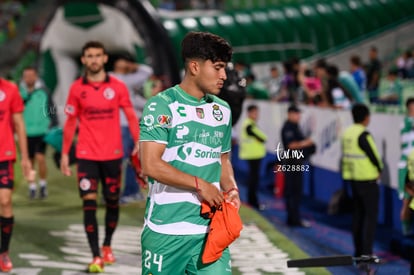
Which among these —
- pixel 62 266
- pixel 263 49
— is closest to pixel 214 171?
pixel 62 266

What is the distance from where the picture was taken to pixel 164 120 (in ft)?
15.2

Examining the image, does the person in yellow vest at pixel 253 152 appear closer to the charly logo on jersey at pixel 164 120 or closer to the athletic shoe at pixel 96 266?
the athletic shoe at pixel 96 266

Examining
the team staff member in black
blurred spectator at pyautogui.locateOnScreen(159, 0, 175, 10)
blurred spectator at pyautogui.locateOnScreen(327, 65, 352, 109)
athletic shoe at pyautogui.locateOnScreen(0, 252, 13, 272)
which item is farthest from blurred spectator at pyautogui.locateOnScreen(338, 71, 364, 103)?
blurred spectator at pyautogui.locateOnScreen(159, 0, 175, 10)

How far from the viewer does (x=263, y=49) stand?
30.6 metres

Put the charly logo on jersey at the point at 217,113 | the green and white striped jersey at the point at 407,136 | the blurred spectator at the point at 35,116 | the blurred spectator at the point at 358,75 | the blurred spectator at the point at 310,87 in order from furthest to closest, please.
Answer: the blurred spectator at the point at 358,75
the blurred spectator at the point at 310,87
the blurred spectator at the point at 35,116
the green and white striped jersey at the point at 407,136
the charly logo on jersey at the point at 217,113

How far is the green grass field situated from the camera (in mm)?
8641

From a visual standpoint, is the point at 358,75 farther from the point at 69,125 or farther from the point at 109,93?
the point at 69,125

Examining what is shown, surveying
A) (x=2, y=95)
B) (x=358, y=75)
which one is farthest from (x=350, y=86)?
(x=2, y=95)

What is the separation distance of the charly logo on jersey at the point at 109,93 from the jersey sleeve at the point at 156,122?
3890mm

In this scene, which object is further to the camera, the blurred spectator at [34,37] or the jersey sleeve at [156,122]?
the blurred spectator at [34,37]

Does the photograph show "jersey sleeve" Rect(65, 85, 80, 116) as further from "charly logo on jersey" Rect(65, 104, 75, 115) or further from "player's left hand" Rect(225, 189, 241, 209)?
"player's left hand" Rect(225, 189, 241, 209)

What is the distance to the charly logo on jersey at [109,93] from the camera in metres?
8.52

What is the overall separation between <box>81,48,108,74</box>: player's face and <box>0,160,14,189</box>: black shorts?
1.21 metres

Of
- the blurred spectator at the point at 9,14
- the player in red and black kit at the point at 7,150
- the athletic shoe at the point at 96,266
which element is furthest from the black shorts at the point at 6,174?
the blurred spectator at the point at 9,14
